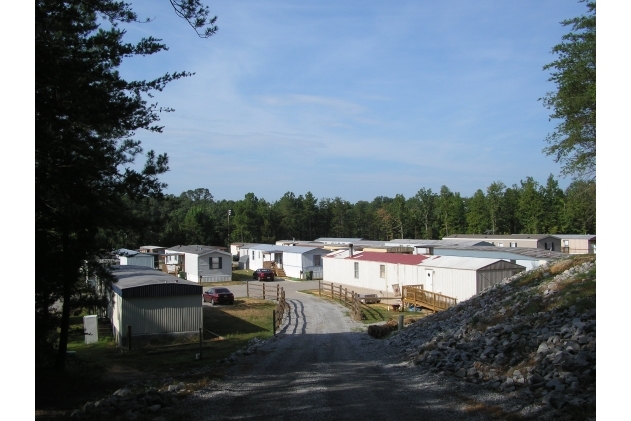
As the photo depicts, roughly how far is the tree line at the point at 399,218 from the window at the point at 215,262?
18104 millimetres

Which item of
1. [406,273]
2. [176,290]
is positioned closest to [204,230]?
[406,273]

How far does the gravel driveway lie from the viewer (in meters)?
7.91

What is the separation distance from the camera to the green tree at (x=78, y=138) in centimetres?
815

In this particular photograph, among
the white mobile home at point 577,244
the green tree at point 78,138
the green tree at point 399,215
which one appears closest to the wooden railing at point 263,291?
the green tree at point 78,138

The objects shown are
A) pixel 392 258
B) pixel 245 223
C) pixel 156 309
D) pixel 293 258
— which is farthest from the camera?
pixel 245 223

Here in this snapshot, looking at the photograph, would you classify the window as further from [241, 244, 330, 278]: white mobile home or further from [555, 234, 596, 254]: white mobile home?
[555, 234, 596, 254]: white mobile home

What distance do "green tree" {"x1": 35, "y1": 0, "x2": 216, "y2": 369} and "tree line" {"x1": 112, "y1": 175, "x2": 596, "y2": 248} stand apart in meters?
52.4

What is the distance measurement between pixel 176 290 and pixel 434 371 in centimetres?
1314

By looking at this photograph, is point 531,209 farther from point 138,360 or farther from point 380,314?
point 138,360

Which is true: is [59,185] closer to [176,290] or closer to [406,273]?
[176,290]

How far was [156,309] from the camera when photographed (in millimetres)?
20906

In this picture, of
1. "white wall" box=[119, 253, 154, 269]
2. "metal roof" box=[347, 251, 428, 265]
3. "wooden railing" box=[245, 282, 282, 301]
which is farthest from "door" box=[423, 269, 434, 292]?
"white wall" box=[119, 253, 154, 269]

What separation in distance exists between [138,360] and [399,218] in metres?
74.5

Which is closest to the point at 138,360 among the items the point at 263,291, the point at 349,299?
the point at 349,299
